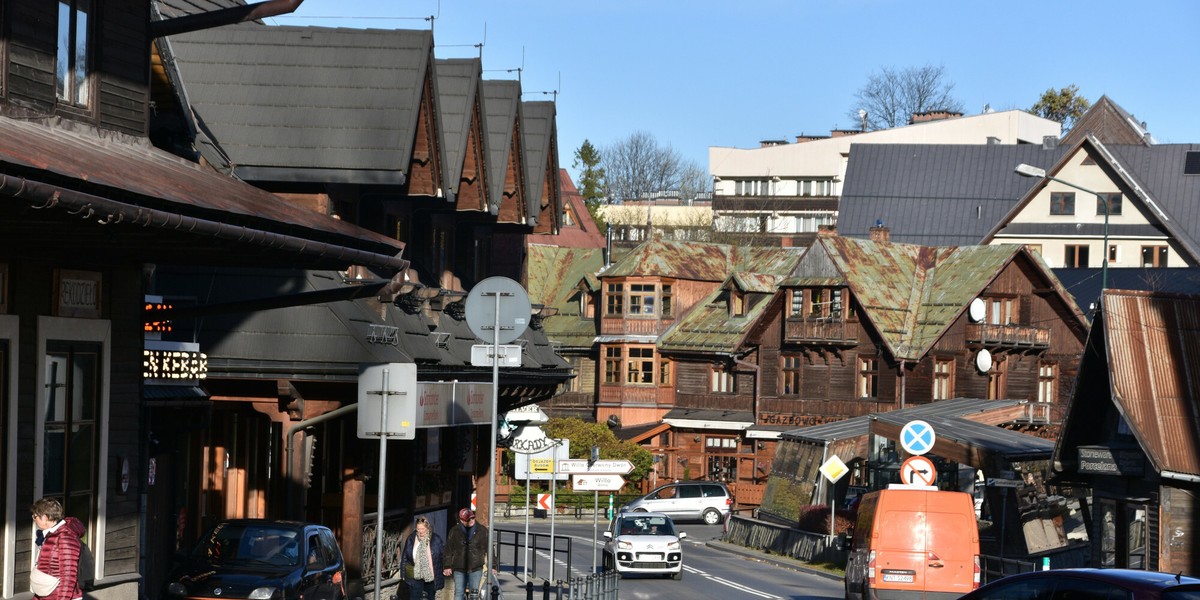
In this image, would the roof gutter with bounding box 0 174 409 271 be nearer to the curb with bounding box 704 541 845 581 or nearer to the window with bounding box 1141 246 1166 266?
the curb with bounding box 704 541 845 581

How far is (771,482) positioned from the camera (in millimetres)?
51469

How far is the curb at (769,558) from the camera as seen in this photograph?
1593 inches

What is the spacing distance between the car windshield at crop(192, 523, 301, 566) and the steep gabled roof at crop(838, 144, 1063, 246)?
70085 mm

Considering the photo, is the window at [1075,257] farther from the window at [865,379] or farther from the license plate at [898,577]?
the license plate at [898,577]

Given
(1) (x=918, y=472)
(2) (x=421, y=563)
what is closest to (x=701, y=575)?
(1) (x=918, y=472)

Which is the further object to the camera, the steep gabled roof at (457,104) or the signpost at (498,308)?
the steep gabled roof at (457,104)

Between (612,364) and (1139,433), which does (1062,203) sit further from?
(1139,433)

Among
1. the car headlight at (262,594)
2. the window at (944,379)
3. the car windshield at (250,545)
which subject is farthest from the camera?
the window at (944,379)

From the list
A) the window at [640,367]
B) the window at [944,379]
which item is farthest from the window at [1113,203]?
the window at [640,367]

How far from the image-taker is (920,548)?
74.5ft

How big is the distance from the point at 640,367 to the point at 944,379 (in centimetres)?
1362

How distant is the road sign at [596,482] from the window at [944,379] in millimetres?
36022

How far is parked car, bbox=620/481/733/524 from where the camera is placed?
2392 inches

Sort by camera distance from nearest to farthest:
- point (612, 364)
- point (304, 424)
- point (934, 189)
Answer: point (304, 424) < point (612, 364) < point (934, 189)
